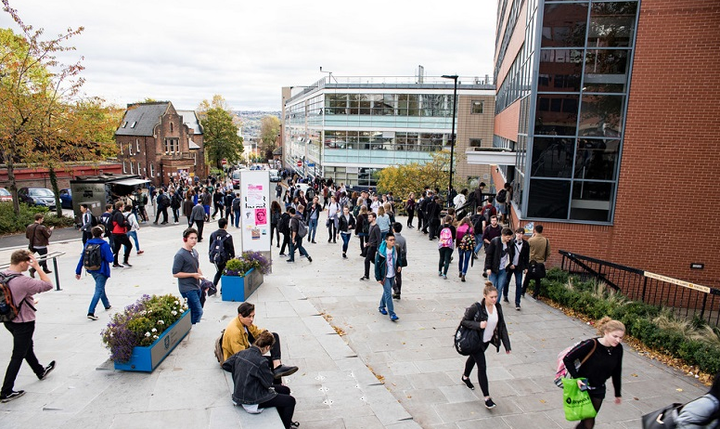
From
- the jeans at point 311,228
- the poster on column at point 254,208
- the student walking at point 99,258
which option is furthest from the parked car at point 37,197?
the student walking at point 99,258

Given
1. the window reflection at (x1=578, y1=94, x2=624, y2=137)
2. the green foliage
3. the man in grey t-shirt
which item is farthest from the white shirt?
the window reflection at (x1=578, y1=94, x2=624, y2=137)

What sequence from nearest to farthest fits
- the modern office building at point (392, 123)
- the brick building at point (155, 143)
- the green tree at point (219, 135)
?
the modern office building at point (392, 123) → the brick building at point (155, 143) → the green tree at point (219, 135)

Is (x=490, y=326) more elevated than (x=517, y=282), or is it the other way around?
(x=490, y=326)

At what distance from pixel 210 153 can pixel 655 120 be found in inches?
2915

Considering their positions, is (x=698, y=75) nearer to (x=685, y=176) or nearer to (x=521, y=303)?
(x=685, y=176)

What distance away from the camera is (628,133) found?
12.4 meters

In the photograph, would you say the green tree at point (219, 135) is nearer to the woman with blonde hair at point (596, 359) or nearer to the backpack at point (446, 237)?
the backpack at point (446, 237)

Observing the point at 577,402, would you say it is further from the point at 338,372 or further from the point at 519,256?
the point at 519,256

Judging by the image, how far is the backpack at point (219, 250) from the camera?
33.7 feet

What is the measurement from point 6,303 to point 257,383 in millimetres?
3390

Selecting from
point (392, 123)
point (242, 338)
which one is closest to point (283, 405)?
point (242, 338)

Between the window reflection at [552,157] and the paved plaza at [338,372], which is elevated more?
the window reflection at [552,157]

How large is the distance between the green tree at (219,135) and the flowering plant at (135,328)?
74.8 m

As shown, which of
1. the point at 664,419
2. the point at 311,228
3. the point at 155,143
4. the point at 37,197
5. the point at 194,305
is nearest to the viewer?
the point at 664,419
